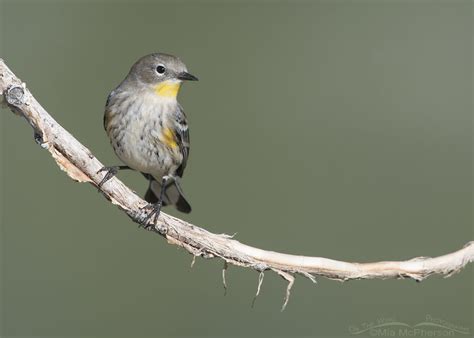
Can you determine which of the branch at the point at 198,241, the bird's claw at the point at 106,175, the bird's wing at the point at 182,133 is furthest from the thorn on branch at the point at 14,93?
the bird's wing at the point at 182,133

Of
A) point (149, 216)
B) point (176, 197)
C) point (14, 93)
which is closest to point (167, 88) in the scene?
point (176, 197)

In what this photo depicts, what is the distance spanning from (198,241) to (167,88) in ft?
6.86

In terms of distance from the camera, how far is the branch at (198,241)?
5133 millimetres

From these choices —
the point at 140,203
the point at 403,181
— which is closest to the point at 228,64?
the point at 403,181

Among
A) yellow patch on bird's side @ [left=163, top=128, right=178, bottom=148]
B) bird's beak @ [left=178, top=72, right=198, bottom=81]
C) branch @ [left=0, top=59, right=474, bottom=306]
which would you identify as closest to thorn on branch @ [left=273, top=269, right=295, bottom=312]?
branch @ [left=0, top=59, right=474, bottom=306]

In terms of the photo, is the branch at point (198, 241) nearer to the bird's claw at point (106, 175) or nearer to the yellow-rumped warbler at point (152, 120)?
the bird's claw at point (106, 175)

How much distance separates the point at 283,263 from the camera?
17.3ft

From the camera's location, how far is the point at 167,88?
7.06 meters

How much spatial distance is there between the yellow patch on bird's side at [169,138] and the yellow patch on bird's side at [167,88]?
0.38m

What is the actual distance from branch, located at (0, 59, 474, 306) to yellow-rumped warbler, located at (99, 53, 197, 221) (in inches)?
46.7

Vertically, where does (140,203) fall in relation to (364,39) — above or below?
below

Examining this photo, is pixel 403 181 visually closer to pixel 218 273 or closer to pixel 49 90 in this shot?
pixel 218 273

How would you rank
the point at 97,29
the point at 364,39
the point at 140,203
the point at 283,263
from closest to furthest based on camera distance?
the point at 283,263, the point at 140,203, the point at 97,29, the point at 364,39

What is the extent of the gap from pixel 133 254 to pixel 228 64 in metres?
5.92
